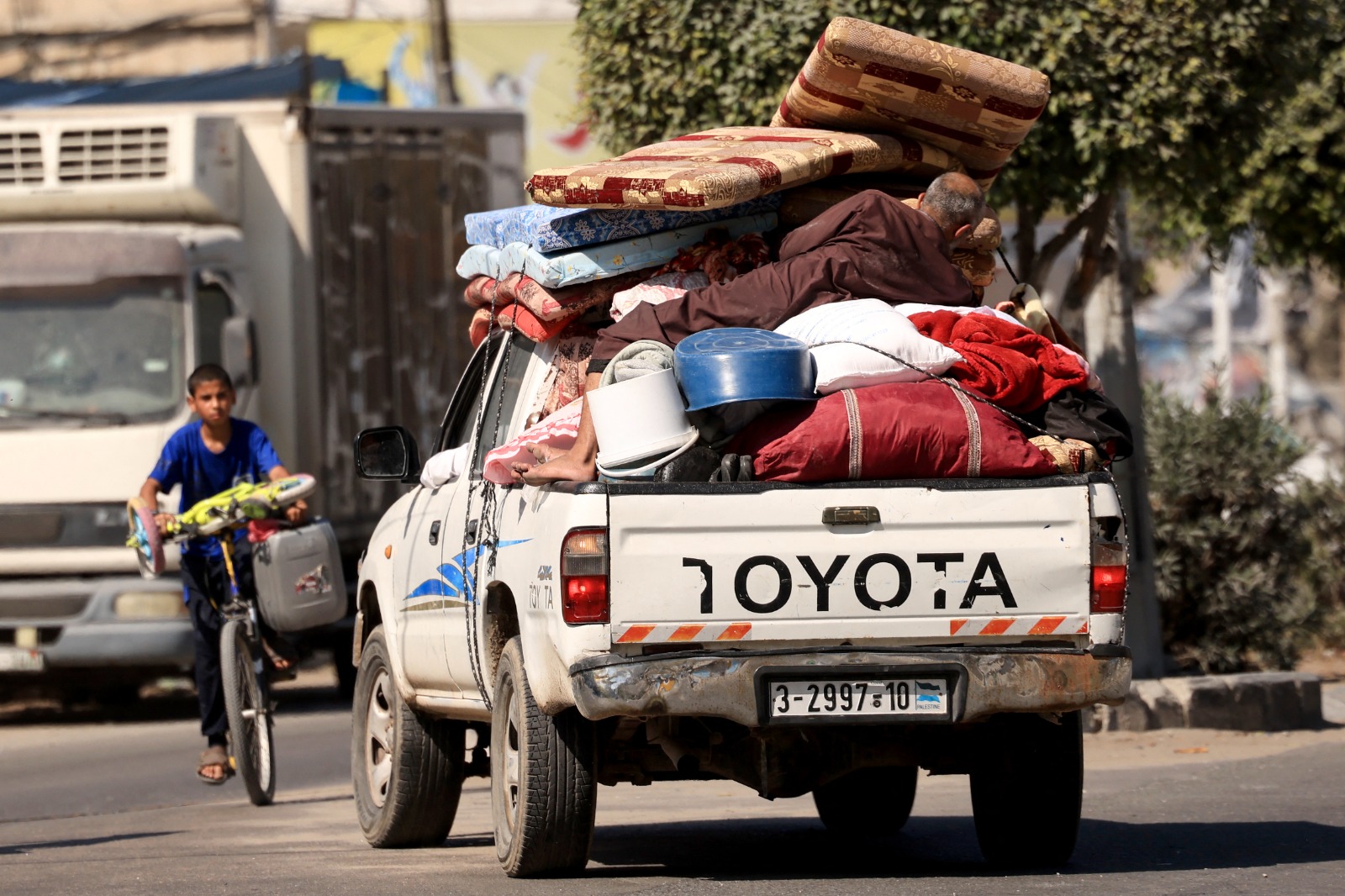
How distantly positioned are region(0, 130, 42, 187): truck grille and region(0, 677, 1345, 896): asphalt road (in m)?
3.85

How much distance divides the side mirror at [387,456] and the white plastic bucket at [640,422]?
211cm

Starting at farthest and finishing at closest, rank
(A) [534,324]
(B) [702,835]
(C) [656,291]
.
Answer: (B) [702,835]
(A) [534,324]
(C) [656,291]

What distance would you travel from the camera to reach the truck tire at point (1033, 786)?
266 inches

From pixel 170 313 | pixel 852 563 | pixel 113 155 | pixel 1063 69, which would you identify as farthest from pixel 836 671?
pixel 113 155

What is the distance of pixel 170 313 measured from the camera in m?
13.9

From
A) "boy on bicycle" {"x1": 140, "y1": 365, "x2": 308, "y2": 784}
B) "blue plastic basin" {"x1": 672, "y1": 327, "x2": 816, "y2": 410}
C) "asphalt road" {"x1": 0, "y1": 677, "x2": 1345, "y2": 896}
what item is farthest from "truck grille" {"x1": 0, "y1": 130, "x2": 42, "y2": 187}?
"blue plastic basin" {"x1": 672, "y1": 327, "x2": 816, "y2": 410}

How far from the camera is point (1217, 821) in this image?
327 inches

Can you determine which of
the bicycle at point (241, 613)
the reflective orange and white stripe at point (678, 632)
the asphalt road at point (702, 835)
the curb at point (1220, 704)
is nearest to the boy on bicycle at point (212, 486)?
the bicycle at point (241, 613)

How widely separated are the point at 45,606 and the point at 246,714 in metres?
4.18

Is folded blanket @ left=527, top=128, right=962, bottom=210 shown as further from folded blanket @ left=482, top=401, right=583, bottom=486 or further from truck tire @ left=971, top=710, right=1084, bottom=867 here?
truck tire @ left=971, top=710, right=1084, bottom=867

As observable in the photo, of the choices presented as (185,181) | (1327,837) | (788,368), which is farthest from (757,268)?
(185,181)

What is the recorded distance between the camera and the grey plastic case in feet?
33.7

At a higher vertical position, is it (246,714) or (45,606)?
(45,606)

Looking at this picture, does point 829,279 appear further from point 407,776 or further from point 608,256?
point 407,776
